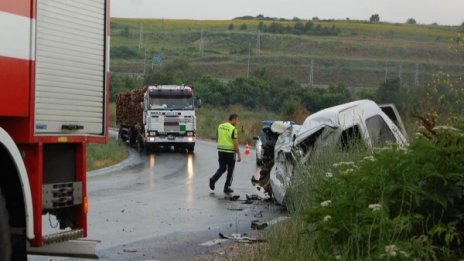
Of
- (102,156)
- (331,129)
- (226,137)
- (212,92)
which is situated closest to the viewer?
(331,129)

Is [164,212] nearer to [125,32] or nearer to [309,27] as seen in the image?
[309,27]

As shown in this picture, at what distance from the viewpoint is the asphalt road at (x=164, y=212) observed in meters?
11.8

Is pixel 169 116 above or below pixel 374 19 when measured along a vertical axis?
below

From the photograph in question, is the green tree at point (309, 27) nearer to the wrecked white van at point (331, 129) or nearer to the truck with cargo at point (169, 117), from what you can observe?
the truck with cargo at point (169, 117)

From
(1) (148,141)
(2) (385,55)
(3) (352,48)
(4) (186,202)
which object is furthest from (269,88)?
(4) (186,202)

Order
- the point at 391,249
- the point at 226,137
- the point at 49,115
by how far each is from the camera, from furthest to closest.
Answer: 1. the point at 226,137
2. the point at 49,115
3. the point at 391,249

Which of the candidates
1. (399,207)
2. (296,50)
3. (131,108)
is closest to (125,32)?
(296,50)

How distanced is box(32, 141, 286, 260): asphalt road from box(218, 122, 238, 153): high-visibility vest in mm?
1069

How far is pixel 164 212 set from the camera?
1608cm

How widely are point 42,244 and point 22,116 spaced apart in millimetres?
1094

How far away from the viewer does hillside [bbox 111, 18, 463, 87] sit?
8050 cm

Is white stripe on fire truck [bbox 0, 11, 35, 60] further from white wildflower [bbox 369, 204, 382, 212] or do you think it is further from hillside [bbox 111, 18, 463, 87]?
hillside [bbox 111, 18, 463, 87]

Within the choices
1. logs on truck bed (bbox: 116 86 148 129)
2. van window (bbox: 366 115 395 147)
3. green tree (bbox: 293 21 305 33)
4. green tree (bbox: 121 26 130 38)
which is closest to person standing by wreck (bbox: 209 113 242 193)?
van window (bbox: 366 115 395 147)

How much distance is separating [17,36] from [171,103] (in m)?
31.1
